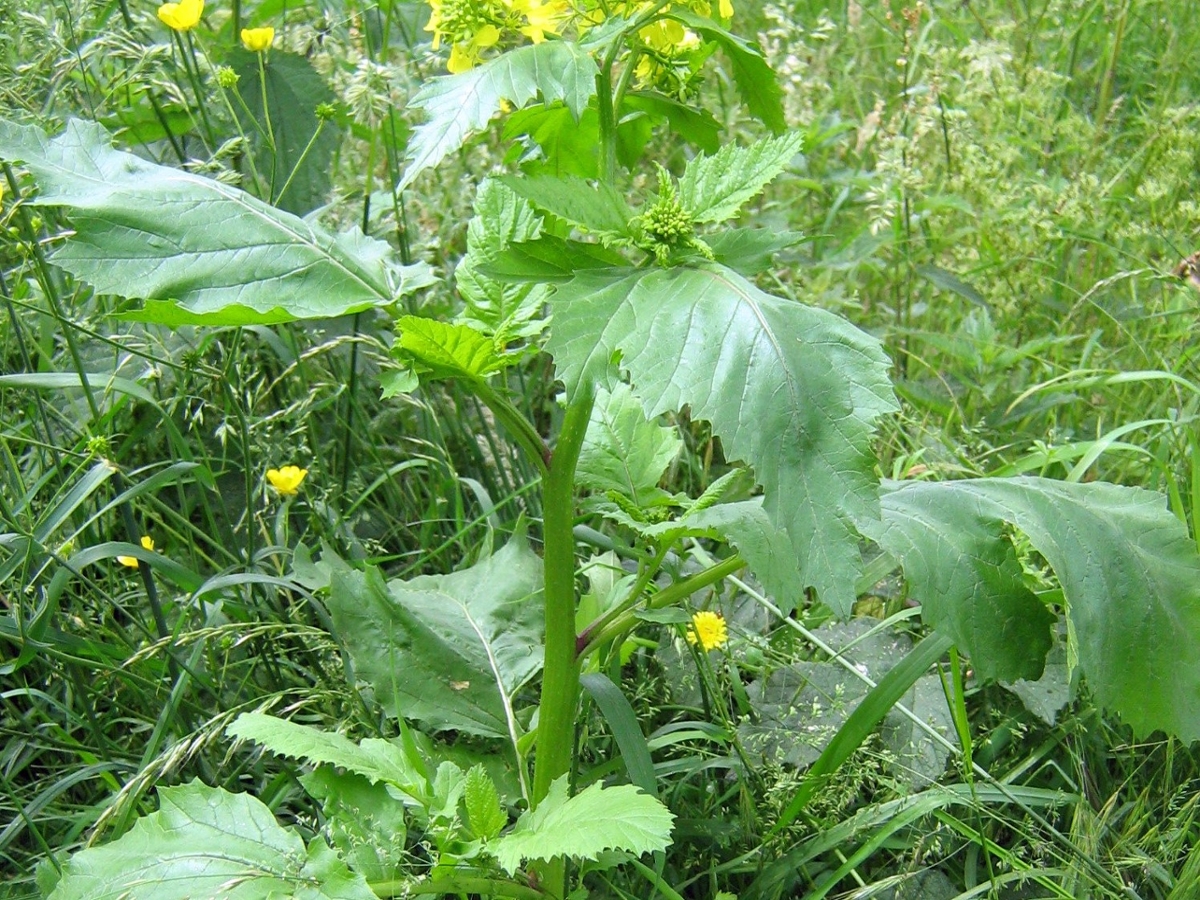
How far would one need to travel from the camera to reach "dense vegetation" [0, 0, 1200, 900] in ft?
4.42

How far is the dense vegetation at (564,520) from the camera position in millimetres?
1347

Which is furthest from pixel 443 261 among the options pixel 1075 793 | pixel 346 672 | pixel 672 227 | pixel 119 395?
pixel 1075 793

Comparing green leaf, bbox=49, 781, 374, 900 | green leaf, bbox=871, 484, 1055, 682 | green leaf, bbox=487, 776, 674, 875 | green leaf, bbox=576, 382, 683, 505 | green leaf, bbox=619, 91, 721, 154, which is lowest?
green leaf, bbox=49, 781, 374, 900

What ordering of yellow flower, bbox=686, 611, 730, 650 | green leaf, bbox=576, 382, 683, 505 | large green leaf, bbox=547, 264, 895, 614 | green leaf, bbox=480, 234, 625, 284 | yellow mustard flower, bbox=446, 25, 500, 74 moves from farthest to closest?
yellow flower, bbox=686, 611, 730, 650 < green leaf, bbox=576, 382, 683, 505 < yellow mustard flower, bbox=446, 25, 500, 74 < green leaf, bbox=480, 234, 625, 284 < large green leaf, bbox=547, 264, 895, 614

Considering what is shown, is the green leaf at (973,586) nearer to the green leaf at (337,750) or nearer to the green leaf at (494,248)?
the green leaf at (494,248)

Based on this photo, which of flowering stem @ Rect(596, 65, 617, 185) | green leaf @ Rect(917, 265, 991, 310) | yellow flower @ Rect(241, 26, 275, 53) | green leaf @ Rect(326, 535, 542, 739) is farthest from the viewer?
green leaf @ Rect(917, 265, 991, 310)

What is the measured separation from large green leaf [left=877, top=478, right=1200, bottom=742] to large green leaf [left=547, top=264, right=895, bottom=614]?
0.29 m

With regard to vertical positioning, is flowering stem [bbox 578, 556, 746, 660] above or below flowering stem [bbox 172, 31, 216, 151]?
below

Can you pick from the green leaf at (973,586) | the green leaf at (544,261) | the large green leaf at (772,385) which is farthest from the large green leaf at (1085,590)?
the green leaf at (544,261)

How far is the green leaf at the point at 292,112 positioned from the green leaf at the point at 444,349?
126cm

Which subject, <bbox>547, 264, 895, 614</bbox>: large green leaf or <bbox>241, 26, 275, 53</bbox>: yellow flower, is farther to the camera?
<bbox>241, 26, 275, 53</bbox>: yellow flower

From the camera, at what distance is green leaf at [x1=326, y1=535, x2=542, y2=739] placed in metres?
1.76

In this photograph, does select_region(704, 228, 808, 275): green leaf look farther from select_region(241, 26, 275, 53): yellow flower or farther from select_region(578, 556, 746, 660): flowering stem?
select_region(241, 26, 275, 53): yellow flower

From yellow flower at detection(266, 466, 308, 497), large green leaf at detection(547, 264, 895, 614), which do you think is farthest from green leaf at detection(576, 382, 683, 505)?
yellow flower at detection(266, 466, 308, 497)
